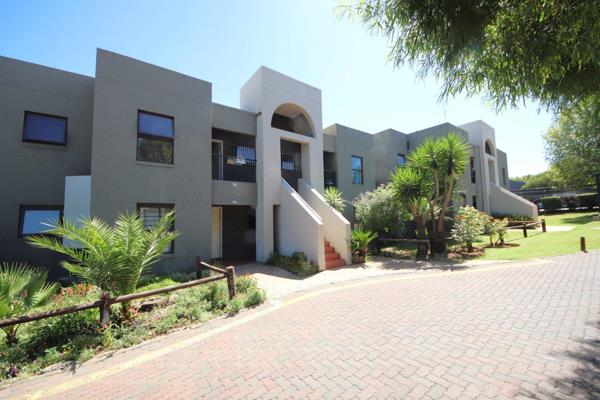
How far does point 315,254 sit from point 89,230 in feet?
24.6

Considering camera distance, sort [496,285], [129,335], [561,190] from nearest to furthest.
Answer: [129,335] < [496,285] < [561,190]

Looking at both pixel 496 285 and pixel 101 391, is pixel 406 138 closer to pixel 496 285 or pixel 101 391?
pixel 496 285

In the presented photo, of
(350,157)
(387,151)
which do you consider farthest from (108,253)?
(387,151)

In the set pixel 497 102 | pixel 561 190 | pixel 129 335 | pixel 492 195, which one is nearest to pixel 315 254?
pixel 129 335

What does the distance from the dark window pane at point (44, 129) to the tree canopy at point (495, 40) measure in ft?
36.2

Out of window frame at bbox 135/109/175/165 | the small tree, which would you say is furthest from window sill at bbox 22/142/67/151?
the small tree

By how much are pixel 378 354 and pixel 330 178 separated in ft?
43.2

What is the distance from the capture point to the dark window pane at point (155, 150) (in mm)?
10055

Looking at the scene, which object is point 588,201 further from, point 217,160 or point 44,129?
point 44,129

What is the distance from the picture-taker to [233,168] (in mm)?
13742

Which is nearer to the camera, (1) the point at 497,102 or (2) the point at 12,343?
(2) the point at 12,343

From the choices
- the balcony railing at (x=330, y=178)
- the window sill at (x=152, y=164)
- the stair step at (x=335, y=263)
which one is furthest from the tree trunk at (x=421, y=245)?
the window sill at (x=152, y=164)

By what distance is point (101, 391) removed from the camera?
3.61m

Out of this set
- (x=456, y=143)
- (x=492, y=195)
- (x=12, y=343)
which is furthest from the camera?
(x=492, y=195)
